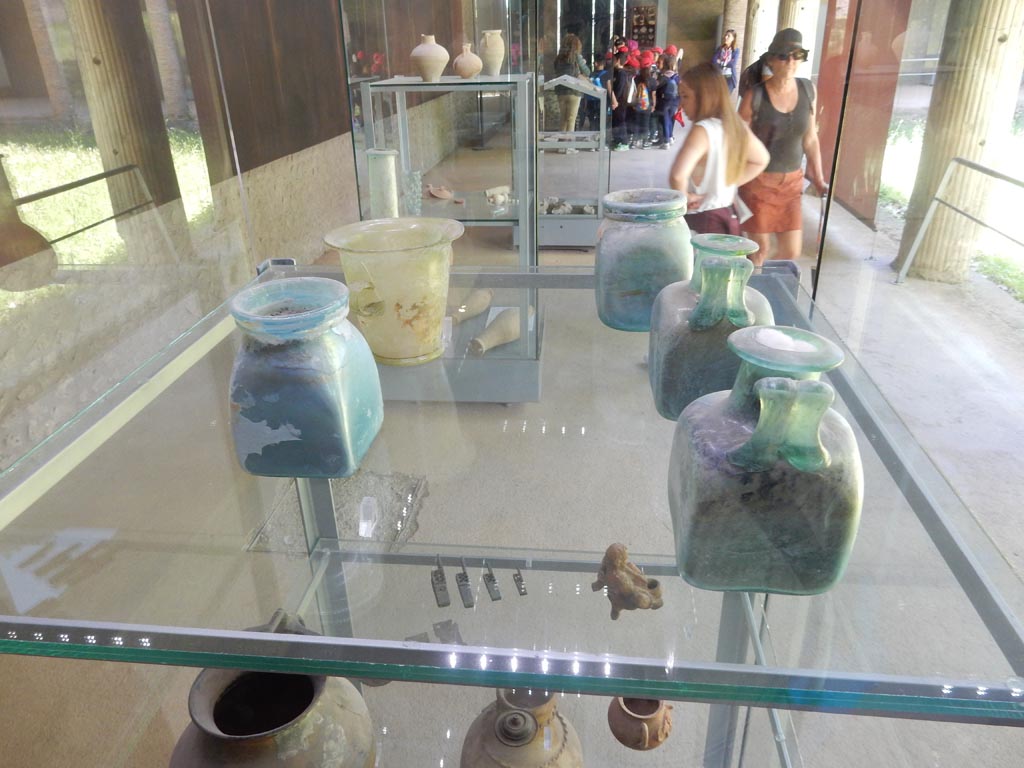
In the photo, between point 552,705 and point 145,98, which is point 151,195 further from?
point 552,705

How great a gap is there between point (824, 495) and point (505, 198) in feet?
5.82

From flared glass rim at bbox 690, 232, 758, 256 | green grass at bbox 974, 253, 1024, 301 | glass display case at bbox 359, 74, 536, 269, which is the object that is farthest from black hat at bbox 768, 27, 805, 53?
green grass at bbox 974, 253, 1024, 301

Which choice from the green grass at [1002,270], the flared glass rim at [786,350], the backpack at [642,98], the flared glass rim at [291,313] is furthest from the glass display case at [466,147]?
the green grass at [1002,270]

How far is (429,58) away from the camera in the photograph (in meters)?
1.79

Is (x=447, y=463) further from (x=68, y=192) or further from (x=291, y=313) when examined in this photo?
(x=68, y=192)

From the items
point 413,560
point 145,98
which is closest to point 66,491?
point 413,560

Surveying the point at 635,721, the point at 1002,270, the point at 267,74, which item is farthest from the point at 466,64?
the point at 1002,270

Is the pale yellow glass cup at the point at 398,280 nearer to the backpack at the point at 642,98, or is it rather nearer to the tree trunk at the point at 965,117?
the backpack at the point at 642,98

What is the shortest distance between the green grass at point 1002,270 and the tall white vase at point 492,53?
1.97 m

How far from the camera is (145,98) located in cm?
177

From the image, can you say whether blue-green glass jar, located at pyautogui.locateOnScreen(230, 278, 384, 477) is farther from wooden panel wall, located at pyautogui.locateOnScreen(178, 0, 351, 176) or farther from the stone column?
wooden panel wall, located at pyautogui.locateOnScreen(178, 0, 351, 176)

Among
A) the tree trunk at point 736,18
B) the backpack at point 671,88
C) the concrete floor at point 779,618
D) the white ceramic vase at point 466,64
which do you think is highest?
the tree trunk at point 736,18

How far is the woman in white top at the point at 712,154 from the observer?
4.78 feet

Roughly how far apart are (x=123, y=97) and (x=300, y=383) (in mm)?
1440
